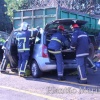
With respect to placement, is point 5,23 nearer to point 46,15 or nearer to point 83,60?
point 46,15

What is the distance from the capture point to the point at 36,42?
9133 mm

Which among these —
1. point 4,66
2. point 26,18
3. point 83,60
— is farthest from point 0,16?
point 83,60

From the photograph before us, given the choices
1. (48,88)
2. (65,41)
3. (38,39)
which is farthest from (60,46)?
(48,88)

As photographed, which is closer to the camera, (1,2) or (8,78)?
(8,78)

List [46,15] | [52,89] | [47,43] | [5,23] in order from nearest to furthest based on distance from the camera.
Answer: [52,89], [47,43], [46,15], [5,23]

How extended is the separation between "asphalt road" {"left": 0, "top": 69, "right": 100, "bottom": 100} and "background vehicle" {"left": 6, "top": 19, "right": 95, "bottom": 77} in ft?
1.32

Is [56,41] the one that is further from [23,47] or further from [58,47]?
[23,47]

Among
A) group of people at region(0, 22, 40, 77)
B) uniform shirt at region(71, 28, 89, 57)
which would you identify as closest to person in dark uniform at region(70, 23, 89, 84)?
uniform shirt at region(71, 28, 89, 57)

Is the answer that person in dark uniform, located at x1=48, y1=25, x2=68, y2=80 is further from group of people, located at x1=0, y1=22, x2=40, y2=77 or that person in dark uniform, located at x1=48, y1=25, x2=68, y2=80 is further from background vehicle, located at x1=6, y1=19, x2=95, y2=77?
group of people, located at x1=0, y1=22, x2=40, y2=77

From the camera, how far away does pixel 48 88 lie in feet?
24.2

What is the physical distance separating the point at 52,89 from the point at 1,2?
29.6 m

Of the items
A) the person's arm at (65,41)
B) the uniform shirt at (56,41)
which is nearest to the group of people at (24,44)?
the uniform shirt at (56,41)

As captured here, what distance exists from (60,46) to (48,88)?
1.67m

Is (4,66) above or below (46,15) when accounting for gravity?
below
